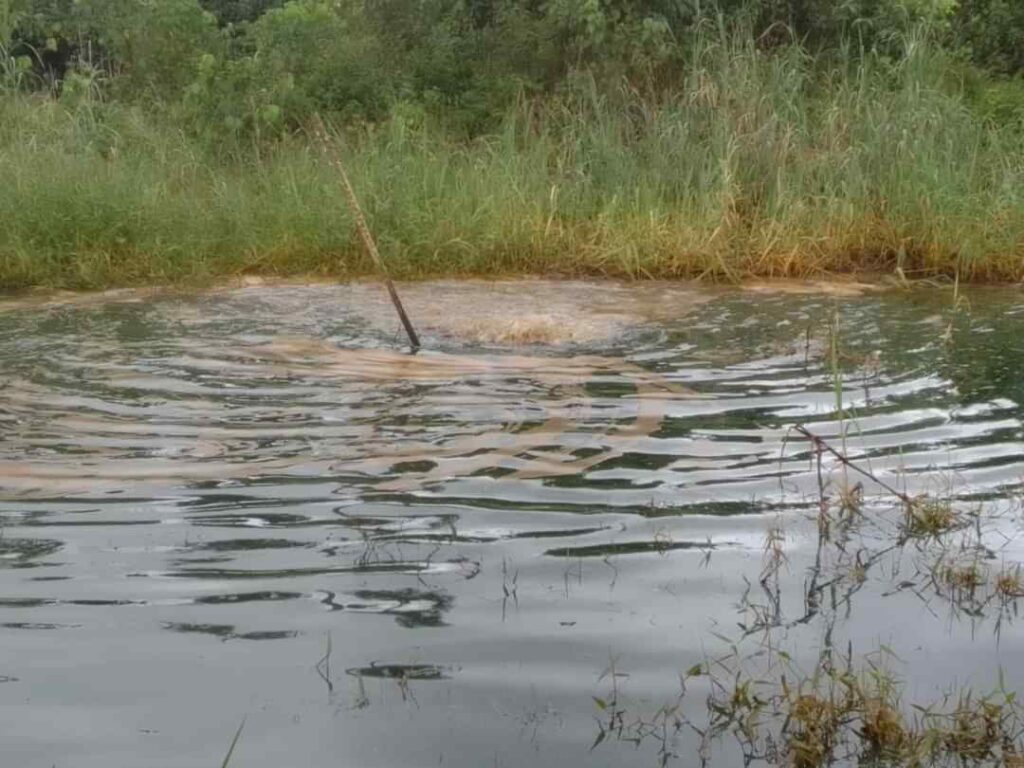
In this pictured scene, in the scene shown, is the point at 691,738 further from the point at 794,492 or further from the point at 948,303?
the point at 948,303

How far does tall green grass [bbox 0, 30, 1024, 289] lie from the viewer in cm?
893

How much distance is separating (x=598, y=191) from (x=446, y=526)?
5.96m

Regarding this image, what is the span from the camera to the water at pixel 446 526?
297cm

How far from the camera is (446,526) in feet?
13.3

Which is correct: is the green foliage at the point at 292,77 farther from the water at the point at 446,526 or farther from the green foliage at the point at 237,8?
the green foliage at the point at 237,8

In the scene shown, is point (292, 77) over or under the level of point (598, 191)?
over

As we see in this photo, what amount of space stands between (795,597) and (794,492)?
0.85 metres

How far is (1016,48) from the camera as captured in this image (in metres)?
12.3

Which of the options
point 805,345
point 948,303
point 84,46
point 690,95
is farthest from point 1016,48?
point 84,46

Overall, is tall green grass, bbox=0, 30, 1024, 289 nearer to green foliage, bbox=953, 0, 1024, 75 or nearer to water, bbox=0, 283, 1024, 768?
water, bbox=0, 283, 1024, 768

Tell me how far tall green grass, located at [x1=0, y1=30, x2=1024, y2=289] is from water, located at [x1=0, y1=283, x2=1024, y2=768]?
6.15 feet

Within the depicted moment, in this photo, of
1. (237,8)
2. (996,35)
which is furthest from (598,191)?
(237,8)

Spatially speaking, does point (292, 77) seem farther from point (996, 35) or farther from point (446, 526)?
point (446, 526)

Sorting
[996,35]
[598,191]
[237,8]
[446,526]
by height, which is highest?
[237,8]
